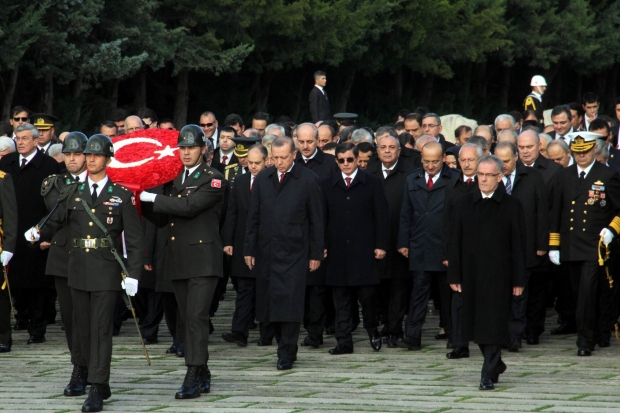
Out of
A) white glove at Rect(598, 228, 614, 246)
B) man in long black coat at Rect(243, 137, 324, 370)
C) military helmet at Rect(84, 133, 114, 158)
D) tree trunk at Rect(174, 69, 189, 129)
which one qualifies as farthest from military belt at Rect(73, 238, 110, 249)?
tree trunk at Rect(174, 69, 189, 129)

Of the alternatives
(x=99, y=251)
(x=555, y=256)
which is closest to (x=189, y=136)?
(x=99, y=251)

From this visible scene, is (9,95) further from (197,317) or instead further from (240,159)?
(197,317)

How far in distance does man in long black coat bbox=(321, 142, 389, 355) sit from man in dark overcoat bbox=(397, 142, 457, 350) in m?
0.28

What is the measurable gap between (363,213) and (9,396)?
414 cm

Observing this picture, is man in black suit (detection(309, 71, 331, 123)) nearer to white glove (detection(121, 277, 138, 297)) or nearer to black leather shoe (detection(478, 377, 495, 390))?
black leather shoe (detection(478, 377, 495, 390))

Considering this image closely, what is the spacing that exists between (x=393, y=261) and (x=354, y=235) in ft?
1.93

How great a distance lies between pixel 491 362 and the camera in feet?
35.0

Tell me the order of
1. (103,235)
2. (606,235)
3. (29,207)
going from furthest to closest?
(29,207) < (606,235) < (103,235)

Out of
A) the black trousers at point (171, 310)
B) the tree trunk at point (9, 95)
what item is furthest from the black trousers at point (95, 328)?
the tree trunk at point (9, 95)

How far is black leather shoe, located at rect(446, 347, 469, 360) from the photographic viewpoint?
12.3 meters

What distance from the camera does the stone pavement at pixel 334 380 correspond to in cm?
991

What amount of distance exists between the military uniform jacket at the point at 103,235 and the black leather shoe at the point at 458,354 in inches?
136

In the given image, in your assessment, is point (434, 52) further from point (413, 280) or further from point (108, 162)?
point (108, 162)

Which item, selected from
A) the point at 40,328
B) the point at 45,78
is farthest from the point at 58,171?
the point at 45,78
